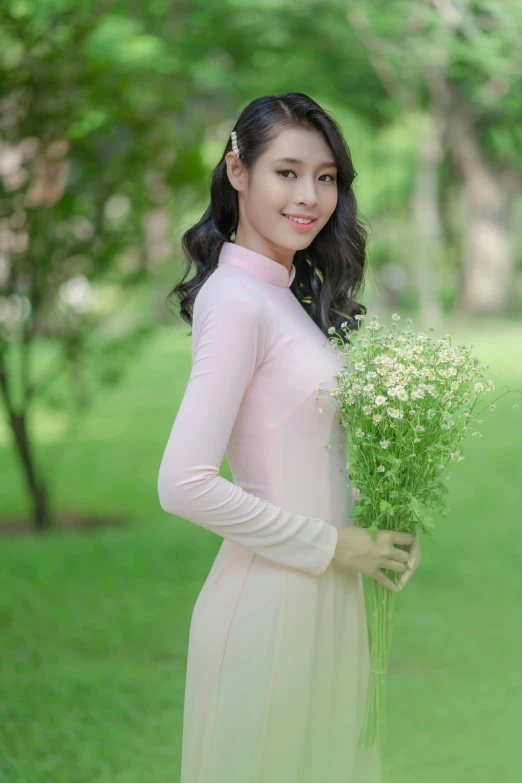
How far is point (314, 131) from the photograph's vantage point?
5.64ft

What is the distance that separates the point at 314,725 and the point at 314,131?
1012 mm

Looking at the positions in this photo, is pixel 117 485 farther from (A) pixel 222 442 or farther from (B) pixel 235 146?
(A) pixel 222 442

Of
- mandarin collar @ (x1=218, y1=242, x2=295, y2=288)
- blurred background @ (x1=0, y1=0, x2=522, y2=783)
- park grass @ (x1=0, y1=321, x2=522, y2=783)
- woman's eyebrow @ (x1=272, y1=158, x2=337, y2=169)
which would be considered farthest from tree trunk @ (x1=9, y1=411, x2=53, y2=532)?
woman's eyebrow @ (x1=272, y1=158, x2=337, y2=169)

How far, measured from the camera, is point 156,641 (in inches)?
191

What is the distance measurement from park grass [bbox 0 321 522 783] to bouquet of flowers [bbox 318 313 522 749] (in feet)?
0.97

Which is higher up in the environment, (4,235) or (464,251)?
(464,251)

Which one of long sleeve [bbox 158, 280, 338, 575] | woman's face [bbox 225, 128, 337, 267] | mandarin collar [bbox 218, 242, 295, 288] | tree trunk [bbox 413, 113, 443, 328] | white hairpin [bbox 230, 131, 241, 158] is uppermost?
tree trunk [bbox 413, 113, 443, 328]

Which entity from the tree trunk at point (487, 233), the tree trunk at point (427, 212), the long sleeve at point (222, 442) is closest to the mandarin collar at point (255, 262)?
the long sleeve at point (222, 442)

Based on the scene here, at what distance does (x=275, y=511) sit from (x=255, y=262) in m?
0.45

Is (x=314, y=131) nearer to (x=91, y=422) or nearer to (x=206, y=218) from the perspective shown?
(x=206, y=218)

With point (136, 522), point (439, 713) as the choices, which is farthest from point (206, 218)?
point (136, 522)

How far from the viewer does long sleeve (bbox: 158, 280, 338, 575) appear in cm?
155

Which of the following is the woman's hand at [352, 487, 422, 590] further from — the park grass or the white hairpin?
the white hairpin

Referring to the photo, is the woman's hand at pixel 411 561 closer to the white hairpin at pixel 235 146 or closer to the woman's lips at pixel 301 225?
the woman's lips at pixel 301 225
